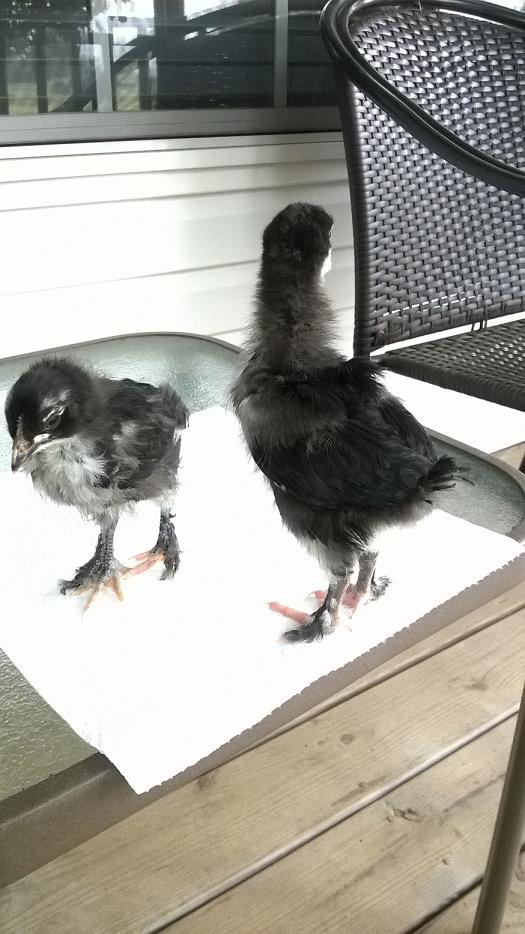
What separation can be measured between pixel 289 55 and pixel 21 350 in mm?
931

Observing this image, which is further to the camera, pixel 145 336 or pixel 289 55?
pixel 289 55

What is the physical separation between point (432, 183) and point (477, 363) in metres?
0.38

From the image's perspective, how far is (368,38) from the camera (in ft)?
4.58

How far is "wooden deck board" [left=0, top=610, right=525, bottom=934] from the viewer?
1143 millimetres

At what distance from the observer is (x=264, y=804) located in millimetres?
1297

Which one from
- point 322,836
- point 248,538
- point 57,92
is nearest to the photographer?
point 248,538

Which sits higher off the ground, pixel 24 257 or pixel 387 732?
pixel 24 257

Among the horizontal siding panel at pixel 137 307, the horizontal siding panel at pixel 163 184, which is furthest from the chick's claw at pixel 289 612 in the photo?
the horizontal siding panel at pixel 163 184

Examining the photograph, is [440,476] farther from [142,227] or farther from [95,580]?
[142,227]

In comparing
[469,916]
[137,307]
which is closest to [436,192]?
[137,307]

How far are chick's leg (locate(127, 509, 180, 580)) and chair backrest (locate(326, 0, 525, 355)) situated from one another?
66 cm

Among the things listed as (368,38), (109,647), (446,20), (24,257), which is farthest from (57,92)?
(109,647)

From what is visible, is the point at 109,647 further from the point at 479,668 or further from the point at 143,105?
the point at 143,105

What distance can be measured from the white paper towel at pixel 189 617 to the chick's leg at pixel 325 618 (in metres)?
Result: 0.01
